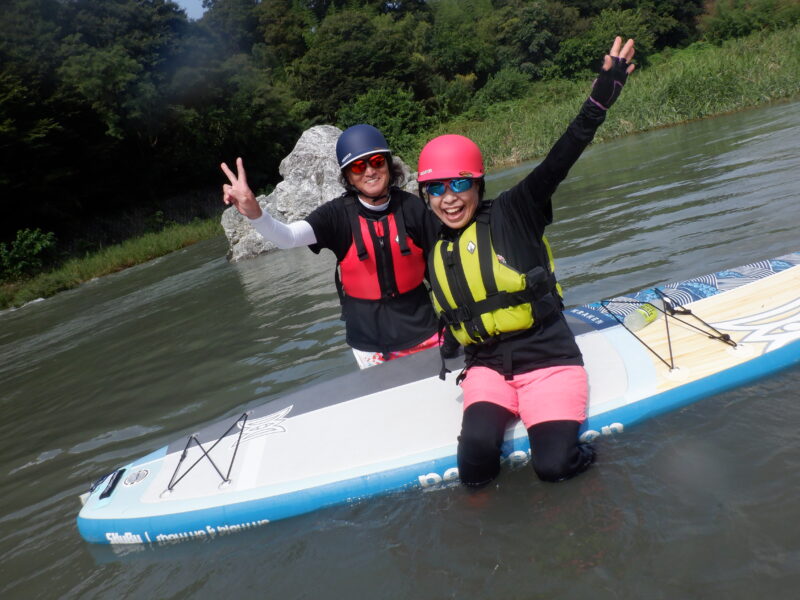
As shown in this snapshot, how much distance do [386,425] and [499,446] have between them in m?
0.65

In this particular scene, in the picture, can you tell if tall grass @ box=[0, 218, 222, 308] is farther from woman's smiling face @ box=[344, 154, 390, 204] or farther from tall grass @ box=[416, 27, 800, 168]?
woman's smiling face @ box=[344, 154, 390, 204]

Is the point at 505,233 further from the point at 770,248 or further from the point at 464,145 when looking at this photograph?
the point at 770,248

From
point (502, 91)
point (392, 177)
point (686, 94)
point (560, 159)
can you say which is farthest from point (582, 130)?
point (502, 91)

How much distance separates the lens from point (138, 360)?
21.2 ft

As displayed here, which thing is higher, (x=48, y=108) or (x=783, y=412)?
(x=48, y=108)

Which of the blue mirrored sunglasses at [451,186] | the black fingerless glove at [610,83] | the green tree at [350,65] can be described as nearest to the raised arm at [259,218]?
the blue mirrored sunglasses at [451,186]

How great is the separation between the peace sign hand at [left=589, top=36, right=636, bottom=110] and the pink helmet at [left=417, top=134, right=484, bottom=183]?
1.74ft

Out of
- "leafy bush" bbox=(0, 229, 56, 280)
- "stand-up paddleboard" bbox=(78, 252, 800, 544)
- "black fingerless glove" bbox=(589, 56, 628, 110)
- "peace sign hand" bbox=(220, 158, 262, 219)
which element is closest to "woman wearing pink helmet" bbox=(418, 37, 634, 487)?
"black fingerless glove" bbox=(589, 56, 628, 110)

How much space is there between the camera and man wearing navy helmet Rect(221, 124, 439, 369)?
9.73ft

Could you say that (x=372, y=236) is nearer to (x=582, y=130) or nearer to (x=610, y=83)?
(x=582, y=130)

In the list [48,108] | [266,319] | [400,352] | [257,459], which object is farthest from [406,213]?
[48,108]

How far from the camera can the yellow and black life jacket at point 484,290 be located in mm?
2590

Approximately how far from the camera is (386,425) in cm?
302

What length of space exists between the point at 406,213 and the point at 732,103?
15785 millimetres
